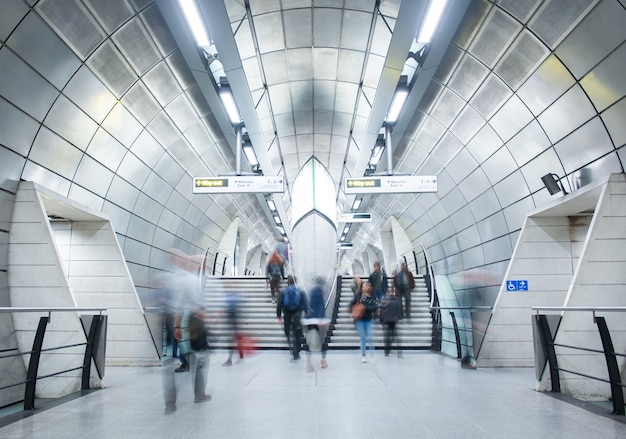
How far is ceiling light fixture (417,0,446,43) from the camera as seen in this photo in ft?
24.0

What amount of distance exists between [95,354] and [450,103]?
935cm

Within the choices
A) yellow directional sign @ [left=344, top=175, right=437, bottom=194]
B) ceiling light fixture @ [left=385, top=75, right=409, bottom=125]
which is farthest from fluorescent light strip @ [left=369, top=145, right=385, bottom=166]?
yellow directional sign @ [left=344, top=175, right=437, bottom=194]

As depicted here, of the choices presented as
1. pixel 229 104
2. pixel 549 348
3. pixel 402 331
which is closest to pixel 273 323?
pixel 402 331

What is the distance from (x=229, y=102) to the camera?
11234 mm

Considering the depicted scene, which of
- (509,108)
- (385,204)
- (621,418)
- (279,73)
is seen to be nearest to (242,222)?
(385,204)

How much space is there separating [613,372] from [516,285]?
3694 millimetres

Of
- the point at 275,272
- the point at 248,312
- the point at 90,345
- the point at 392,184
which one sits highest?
the point at 392,184

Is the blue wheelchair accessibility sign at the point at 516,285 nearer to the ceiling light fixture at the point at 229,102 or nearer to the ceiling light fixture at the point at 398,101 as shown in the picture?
the ceiling light fixture at the point at 398,101

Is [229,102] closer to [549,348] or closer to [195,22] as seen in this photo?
[195,22]

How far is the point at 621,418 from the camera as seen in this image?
4281 mm

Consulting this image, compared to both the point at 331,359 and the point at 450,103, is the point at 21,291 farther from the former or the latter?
the point at 450,103

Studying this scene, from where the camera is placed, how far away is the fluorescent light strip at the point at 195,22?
283 inches

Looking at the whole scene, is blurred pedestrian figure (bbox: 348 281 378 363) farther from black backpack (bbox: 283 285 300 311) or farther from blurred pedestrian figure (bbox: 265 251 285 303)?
blurred pedestrian figure (bbox: 265 251 285 303)

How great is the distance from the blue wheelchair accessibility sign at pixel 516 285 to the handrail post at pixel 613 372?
347cm
